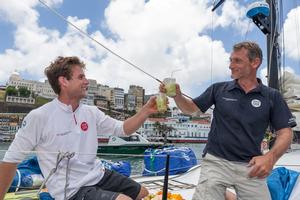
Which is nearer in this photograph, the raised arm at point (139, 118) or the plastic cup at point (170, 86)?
the plastic cup at point (170, 86)

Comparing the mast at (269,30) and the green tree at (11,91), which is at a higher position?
the green tree at (11,91)

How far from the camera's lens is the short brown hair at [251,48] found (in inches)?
92.9

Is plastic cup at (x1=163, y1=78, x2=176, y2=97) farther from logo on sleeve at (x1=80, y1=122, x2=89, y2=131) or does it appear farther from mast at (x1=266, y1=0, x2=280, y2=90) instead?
mast at (x1=266, y1=0, x2=280, y2=90)

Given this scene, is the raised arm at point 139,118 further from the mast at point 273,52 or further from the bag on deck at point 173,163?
the mast at point 273,52

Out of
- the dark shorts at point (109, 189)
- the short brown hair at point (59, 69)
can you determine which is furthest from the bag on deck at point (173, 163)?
the short brown hair at point (59, 69)

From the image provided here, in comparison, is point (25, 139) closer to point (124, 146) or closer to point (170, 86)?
point (170, 86)

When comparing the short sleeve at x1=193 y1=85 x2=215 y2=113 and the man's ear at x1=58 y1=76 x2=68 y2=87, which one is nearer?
the man's ear at x1=58 y1=76 x2=68 y2=87

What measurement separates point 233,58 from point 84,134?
1.25 m

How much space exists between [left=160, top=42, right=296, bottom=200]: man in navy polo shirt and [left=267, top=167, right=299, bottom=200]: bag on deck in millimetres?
725

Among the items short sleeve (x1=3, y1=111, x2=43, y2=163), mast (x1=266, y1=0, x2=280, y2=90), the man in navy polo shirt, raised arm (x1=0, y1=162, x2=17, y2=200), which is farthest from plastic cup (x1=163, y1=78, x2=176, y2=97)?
mast (x1=266, y1=0, x2=280, y2=90)

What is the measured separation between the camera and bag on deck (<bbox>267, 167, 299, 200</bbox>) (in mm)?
2846

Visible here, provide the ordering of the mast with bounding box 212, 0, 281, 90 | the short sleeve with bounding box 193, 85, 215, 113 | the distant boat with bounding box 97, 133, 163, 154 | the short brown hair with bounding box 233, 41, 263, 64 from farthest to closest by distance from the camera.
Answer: the distant boat with bounding box 97, 133, 163, 154
the mast with bounding box 212, 0, 281, 90
the short sleeve with bounding box 193, 85, 215, 113
the short brown hair with bounding box 233, 41, 263, 64

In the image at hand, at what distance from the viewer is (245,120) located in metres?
2.23

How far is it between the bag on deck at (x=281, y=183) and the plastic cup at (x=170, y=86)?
1.34m
